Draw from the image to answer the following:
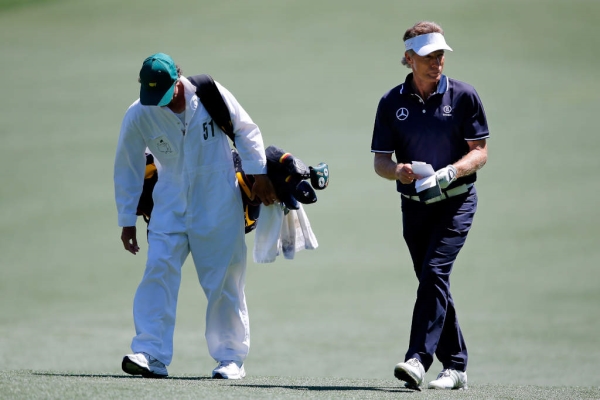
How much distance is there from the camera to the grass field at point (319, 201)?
862cm

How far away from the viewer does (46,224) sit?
13.1 m

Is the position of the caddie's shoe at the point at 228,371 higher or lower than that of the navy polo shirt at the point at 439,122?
lower

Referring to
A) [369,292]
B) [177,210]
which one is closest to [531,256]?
[369,292]

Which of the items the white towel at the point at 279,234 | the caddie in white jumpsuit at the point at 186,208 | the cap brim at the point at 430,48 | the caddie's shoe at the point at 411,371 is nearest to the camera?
the caddie's shoe at the point at 411,371

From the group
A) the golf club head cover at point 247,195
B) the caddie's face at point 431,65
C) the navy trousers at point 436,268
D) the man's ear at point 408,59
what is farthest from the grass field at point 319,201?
the man's ear at point 408,59

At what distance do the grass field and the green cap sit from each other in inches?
58.3

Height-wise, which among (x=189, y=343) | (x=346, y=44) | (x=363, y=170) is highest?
(x=346, y=44)

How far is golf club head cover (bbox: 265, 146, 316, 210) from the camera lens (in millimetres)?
5570

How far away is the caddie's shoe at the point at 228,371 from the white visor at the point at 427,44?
2046 millimetres

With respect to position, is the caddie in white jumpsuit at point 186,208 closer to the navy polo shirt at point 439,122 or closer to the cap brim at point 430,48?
the navy polo shirt at point 439,122

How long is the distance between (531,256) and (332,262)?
2393 mm

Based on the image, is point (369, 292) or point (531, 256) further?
point (531, 256)

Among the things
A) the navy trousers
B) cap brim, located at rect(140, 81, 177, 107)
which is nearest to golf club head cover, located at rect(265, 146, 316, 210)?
the navy trousers

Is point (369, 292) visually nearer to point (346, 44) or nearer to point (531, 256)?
point (531, 256)
